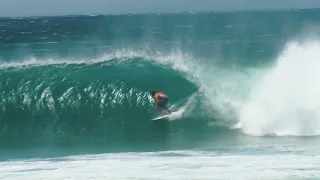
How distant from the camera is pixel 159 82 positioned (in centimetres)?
2259

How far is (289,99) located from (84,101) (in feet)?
21.4

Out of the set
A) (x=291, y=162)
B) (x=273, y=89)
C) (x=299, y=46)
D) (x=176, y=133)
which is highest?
(x=299, y=46)

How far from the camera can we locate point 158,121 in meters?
19.4

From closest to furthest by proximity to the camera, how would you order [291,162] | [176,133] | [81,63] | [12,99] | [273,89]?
[291,162] < [176,133] < [273,89] < [12,99] < [81,63]

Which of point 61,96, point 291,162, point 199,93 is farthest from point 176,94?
point 291,162

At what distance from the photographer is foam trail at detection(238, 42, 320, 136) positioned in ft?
58.2

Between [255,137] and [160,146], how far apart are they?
2.61 metres

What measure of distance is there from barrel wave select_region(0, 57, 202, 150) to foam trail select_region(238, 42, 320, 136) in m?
2.54

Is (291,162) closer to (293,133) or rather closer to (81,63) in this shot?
(293,133)

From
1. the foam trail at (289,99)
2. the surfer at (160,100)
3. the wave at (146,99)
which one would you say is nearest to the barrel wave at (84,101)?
the wave at (146,99)

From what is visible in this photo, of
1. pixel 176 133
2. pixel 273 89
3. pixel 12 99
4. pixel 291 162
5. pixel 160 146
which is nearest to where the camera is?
pixel 291 162

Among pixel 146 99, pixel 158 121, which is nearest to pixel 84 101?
pixel 146 99

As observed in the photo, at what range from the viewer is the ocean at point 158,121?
45.3 feet

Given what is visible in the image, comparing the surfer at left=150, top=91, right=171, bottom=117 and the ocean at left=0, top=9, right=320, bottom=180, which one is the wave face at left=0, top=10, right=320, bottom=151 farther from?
the surfer at left=150, top=91, right=171, bottom=117
